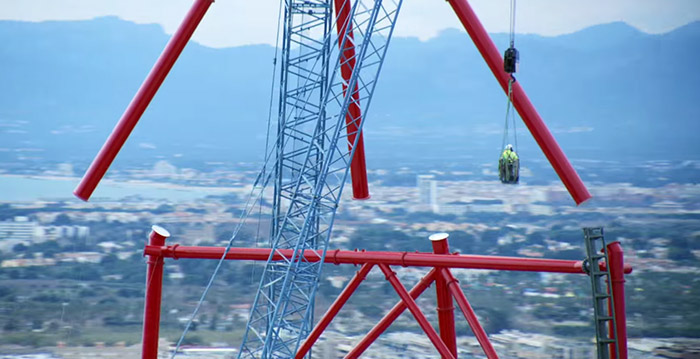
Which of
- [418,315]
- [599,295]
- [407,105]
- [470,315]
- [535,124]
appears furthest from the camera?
[407,105]

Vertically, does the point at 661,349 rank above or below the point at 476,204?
below

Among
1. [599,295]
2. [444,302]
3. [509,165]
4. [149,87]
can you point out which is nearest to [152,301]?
[149,87]

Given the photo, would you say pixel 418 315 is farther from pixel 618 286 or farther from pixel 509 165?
pixel 618 286

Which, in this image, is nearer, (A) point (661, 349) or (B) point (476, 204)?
(A) point (661, 349)

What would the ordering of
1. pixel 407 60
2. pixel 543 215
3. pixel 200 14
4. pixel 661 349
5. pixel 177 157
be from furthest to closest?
pixel 407 60
pixel 177 157
pixel 543 215
pixel 661 349
pixel 200 14

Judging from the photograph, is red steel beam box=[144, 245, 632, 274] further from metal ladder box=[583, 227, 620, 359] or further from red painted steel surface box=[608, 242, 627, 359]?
metal ladder box=[583, 227, 620, 359]

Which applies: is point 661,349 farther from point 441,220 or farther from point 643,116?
point 643,116

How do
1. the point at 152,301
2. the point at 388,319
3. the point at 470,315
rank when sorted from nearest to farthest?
the point at 470,315 < the point at 388,319 < the point at 152,301

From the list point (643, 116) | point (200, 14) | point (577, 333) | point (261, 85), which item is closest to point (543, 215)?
point (577, 333)
